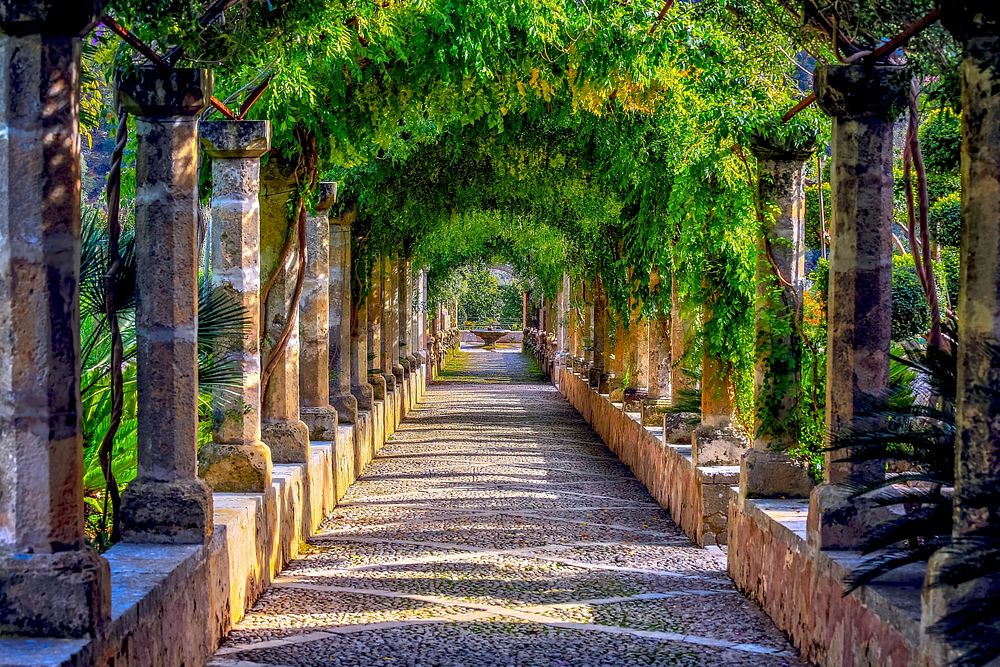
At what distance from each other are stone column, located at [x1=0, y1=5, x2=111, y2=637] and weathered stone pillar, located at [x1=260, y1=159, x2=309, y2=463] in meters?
4.84

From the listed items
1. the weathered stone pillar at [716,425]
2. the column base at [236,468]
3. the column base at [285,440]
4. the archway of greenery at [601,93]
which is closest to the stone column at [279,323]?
the column base at [285,440]

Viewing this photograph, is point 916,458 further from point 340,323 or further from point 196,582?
point 340,323

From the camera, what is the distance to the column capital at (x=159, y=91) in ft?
17.6

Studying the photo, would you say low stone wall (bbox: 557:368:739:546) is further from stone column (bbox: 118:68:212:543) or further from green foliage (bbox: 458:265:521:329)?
green foliage (bbox: 458:265:521:329)

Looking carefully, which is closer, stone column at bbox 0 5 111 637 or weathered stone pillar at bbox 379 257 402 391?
A: stone column at bbox 0 5 111 637

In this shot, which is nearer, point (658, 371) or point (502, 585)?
point (502, 585)

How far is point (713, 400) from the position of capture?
31.1 feet

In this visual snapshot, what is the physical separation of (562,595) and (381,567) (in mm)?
1322

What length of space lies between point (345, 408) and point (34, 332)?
882 cm

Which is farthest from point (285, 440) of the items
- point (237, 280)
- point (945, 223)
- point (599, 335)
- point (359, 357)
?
point (599, 335)

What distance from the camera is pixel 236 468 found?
718 cm

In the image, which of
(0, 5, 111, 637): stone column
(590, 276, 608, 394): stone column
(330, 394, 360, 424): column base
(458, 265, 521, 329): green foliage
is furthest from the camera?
(458, 265, 521, 329): green foliage

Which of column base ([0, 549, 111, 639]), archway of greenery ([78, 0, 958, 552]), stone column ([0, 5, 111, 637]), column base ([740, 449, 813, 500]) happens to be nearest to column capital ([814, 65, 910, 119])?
archway of greenery ([78, 0, 958, 552])

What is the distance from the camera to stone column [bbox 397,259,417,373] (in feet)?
71.8
